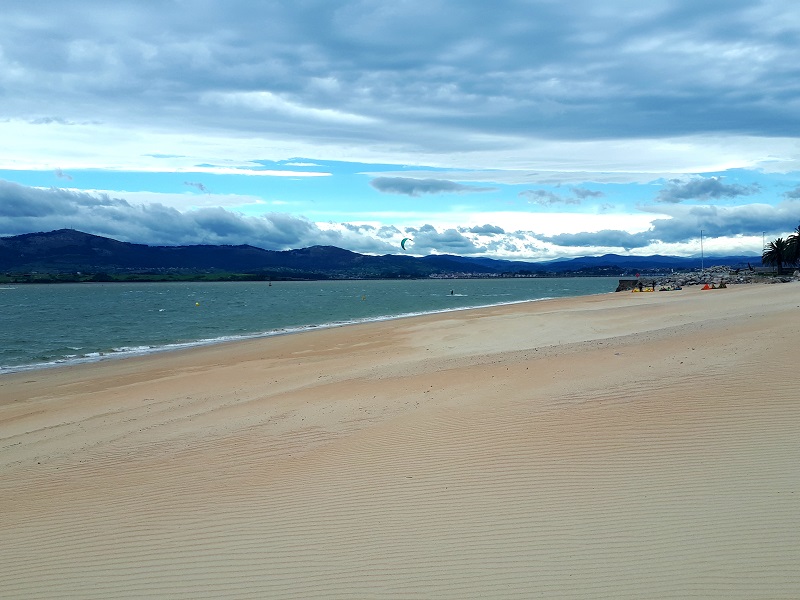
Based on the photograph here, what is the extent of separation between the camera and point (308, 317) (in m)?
50.8

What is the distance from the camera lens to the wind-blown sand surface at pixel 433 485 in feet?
18.9

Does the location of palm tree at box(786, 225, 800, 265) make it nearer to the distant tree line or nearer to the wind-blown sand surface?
the distant tree line

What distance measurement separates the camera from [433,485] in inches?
312

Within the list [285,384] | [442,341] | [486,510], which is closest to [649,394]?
[486,510]

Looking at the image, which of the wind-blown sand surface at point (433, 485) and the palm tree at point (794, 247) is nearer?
the wind-blown sand surface at point (433, 485)

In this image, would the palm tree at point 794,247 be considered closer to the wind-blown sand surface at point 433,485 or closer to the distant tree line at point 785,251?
the distant tree line at point 785,251

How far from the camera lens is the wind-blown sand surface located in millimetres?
5766

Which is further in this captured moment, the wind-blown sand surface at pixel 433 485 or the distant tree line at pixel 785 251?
the distant tree line at pixel 785 251

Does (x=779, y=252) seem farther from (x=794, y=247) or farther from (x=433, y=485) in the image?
(x=433, y=485)

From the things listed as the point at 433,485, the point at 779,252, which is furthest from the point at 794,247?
the point at 433,485

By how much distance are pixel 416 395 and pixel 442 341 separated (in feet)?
37.2

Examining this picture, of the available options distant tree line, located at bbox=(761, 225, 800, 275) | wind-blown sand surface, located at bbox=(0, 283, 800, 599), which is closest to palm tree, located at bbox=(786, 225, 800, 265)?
distant tree line, located at bbox=(761, 225, 800, 275)

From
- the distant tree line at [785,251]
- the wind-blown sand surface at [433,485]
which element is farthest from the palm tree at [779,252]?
the wind-blown sand surface at [433,485]

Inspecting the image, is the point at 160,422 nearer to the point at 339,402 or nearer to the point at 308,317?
the point at 339,402
